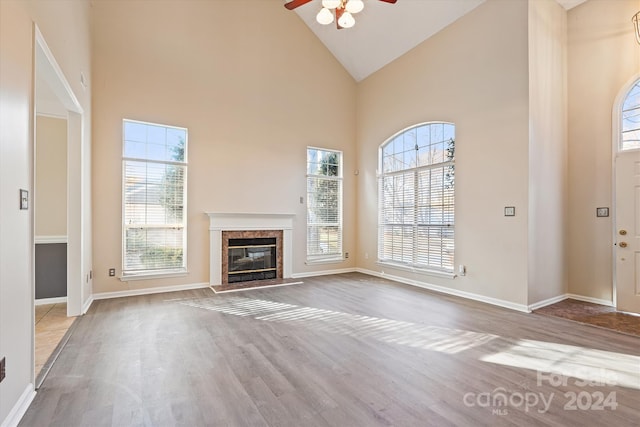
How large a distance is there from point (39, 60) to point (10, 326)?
2103 millimetres

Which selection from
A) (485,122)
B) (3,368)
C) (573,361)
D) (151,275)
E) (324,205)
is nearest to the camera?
(3,368)

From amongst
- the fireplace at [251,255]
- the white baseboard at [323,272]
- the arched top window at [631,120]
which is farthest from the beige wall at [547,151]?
the fireplace at [251,255]

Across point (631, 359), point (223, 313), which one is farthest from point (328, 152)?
point (631, 359)

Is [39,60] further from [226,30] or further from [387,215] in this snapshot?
[387,215]

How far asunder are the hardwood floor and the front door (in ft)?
4.15

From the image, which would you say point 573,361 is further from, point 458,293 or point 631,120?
point 631,120

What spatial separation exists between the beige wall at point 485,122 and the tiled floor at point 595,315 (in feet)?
1.56

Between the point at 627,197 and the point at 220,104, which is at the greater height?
the point at 220,104

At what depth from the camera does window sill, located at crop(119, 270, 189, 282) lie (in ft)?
16.2

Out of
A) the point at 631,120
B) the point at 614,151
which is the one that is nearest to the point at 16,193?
the point at 614,151

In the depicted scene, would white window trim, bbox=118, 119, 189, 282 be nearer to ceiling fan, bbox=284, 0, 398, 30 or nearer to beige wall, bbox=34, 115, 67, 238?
beige wall, bbox=34, 115, 67, 238

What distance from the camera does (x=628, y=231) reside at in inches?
166

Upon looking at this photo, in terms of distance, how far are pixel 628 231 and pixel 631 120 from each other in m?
1.54

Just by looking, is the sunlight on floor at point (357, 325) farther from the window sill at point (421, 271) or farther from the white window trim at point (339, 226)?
the white window trim at point (339, 226)
